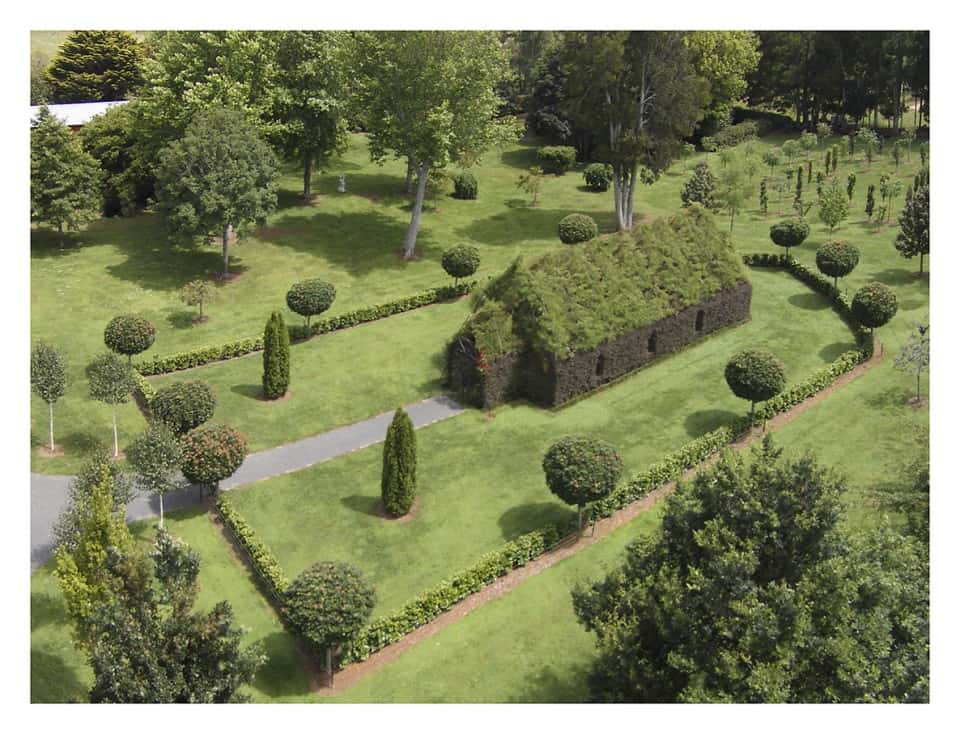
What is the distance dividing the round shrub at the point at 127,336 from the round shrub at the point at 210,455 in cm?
1055

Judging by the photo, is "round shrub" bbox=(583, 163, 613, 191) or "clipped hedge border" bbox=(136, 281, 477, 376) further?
"round shrub" bbox=(583, 163, 613, 191)

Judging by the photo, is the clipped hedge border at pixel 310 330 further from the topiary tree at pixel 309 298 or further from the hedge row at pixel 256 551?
the hedge row at pixel 256 551

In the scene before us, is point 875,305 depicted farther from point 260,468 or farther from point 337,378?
point 260,468

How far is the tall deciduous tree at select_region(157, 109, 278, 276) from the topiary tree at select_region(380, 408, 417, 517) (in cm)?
2419

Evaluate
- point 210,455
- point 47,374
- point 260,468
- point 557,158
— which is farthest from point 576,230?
point 47,374

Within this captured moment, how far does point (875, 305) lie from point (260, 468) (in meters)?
29.3

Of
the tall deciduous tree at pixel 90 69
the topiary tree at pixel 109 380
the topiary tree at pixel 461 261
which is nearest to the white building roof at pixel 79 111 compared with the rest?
the tall deciduous tree at pixel 90 69

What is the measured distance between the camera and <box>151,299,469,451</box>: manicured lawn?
1617 inches

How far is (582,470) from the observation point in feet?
108

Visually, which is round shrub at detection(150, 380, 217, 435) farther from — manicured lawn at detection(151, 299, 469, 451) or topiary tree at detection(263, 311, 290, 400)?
topiary tree at detection(263, 311, 290, 400)

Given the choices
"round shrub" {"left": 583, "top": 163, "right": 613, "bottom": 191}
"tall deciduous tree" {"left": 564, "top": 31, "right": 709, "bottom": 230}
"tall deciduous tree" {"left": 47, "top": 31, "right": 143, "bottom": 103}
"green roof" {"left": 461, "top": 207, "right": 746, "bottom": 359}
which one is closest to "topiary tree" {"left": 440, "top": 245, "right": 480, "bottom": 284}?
"green roof" {"left": 461, "top": 207, "right": 746, "bottom": 359}

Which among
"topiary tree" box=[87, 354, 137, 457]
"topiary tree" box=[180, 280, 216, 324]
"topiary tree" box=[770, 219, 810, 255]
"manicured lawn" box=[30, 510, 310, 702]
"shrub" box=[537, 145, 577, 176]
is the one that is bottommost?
"manicured lawn" box=[30, 510, 310, 702]

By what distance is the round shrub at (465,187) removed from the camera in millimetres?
71000

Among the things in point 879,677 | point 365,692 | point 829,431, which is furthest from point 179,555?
point 829,431
